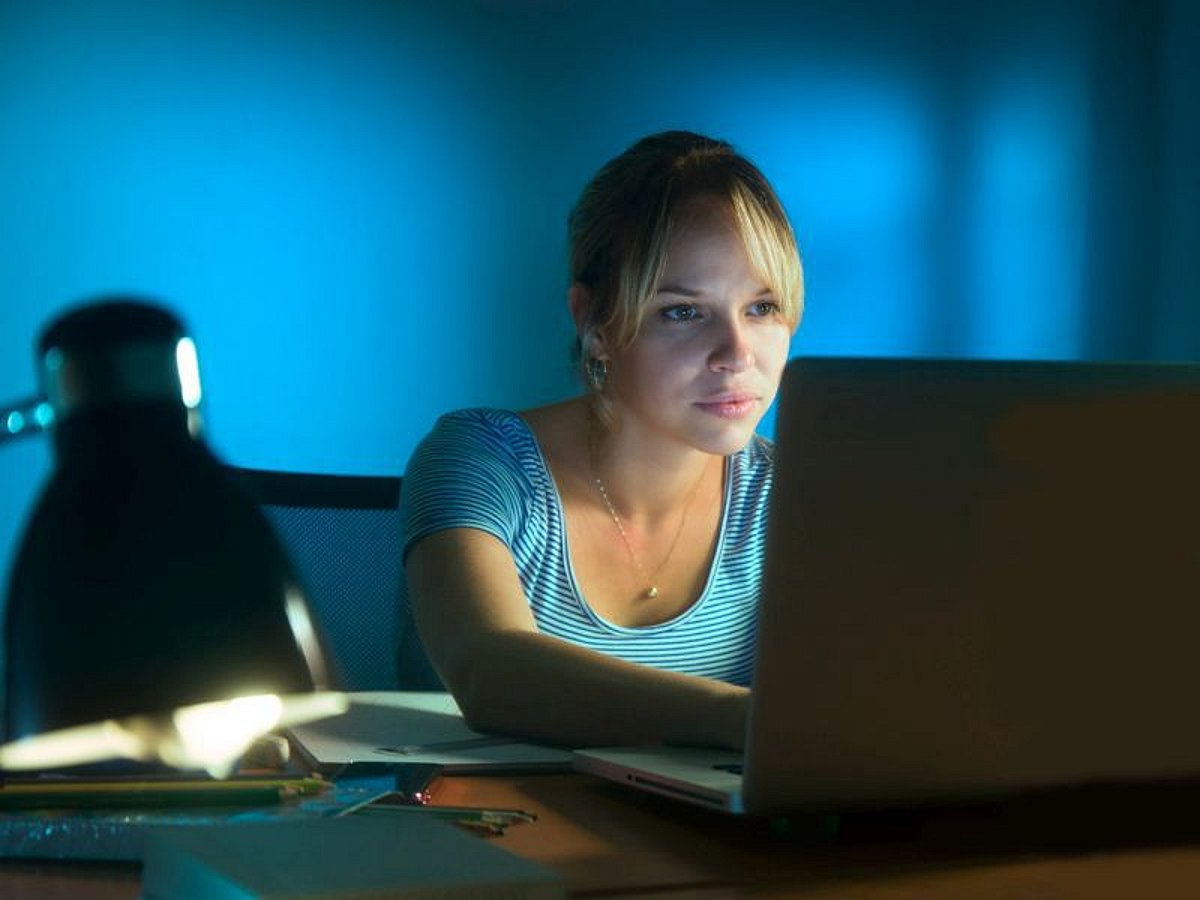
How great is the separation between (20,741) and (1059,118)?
12.2ft

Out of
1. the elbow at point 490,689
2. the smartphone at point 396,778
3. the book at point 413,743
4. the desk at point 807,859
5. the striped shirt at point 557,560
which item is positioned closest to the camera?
the desk at point 807,859

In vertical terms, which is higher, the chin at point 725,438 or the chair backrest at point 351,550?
the chin at point 725,438

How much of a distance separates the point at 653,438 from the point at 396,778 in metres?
0.94

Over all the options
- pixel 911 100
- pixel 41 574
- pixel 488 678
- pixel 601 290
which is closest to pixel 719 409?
pixel 601 290

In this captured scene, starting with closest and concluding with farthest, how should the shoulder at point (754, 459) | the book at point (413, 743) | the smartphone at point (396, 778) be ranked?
the smartphone at point (396, 778)
the book at point (413, 743)
the shoulder at point (754, 459)

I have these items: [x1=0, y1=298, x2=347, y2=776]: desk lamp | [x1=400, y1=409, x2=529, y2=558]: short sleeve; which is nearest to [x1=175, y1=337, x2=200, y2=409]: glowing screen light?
[x1=0, y1=298, x2=347, y2=776]: desk lamp

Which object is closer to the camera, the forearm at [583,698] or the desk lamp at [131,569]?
the desk lamp at [131,569]

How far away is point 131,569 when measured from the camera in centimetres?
50

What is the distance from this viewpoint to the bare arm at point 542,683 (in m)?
1.12

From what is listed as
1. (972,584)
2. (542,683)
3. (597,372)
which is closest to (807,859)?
(972,584)

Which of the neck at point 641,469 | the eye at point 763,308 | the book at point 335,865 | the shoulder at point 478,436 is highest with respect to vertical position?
the eye at point 763,308

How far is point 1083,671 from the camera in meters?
0.85

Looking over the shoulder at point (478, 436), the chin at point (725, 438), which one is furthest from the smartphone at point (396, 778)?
the chin at point (725, 438)

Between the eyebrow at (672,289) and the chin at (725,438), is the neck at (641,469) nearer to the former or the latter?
the chin at (725,438)
